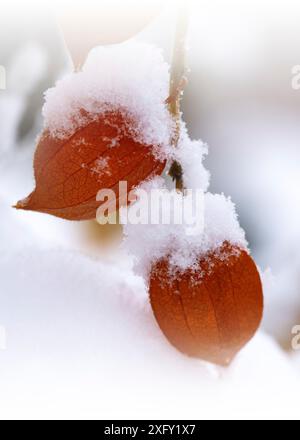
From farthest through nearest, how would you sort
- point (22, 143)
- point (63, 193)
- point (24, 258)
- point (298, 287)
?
1. point (22, 143)
2. point (298, 287)
3. point (24, 258)
4. point (63, 193)

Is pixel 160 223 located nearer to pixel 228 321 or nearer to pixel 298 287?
pixel 228 321

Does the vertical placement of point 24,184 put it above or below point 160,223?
above

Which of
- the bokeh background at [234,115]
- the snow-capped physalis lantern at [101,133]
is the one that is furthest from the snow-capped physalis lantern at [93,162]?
the bokeh background at [234,115]

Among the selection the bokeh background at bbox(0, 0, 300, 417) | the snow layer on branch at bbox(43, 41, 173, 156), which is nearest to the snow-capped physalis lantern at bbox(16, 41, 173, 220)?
the snow layer on branch at bbox(43, 41, 173, 156)

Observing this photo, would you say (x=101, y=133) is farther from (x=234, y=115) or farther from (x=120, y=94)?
(x=234, y=115)

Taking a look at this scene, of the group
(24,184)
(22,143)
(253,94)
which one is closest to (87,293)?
(24,184)

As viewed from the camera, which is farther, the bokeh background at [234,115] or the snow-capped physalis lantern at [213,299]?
the bokeh background at [234,115]

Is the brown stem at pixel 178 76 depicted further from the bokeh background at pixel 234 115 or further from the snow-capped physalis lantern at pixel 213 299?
the bokeh background at pixel 234 115
